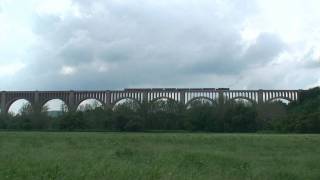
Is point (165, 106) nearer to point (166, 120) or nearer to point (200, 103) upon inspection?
point (200, 103)

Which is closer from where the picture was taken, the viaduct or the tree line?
the tree line

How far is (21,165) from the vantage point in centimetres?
1506

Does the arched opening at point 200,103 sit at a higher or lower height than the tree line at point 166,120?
higher

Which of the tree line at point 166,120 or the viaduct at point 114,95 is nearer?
the tree line at point 166,120

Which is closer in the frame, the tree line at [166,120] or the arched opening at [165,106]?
the tree line at [166,120]

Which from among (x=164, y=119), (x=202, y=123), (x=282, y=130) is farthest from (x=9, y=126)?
(x=282, y=130)

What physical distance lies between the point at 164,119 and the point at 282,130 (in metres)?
25.3

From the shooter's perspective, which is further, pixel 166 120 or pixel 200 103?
pixel 200 103

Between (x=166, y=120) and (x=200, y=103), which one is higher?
(x=200, y=103)

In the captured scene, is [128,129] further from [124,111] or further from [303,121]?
[303,121]

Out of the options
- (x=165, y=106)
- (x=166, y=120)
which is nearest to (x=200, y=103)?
(x=165, y=106)

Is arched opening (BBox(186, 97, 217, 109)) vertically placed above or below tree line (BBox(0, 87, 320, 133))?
above

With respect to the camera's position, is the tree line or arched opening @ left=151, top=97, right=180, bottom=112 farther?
arched opening @ left=151, top=97, right=180, bottom=112

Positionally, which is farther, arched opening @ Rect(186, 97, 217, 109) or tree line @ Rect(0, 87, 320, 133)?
arched opening @ Rect(186, 97, 217, 109)
